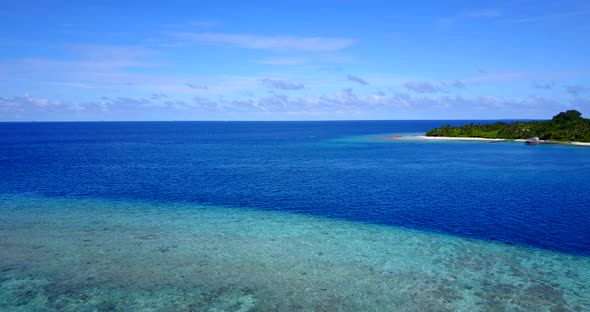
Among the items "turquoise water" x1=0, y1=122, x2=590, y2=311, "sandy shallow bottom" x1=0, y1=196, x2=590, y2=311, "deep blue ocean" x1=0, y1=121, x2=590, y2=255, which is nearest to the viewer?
"sandy shallow bottom" x1=0, y1=196, x2=590, y2=311

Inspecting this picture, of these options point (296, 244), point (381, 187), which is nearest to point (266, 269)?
point (296, 244)

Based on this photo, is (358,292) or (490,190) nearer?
→ (358,292)

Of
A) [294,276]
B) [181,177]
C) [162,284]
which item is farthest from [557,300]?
[181,177]

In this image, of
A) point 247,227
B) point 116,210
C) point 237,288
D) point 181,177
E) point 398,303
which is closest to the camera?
point 398,303

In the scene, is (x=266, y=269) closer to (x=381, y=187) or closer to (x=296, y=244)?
(x=296, y=244)

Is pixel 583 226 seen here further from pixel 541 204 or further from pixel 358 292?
pixel 358 292

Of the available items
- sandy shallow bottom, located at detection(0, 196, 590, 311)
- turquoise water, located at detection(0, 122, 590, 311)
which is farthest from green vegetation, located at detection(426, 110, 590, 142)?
sandy shallow bottom, located at detection(0, 196, 590, 311)

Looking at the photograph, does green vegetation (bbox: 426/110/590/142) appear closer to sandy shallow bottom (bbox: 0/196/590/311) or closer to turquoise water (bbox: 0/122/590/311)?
turquoise water (bbox: 0/122/590/311)

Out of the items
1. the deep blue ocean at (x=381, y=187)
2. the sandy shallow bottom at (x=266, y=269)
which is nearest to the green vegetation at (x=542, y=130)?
the deep blue ocean at (x=381, y=187)
